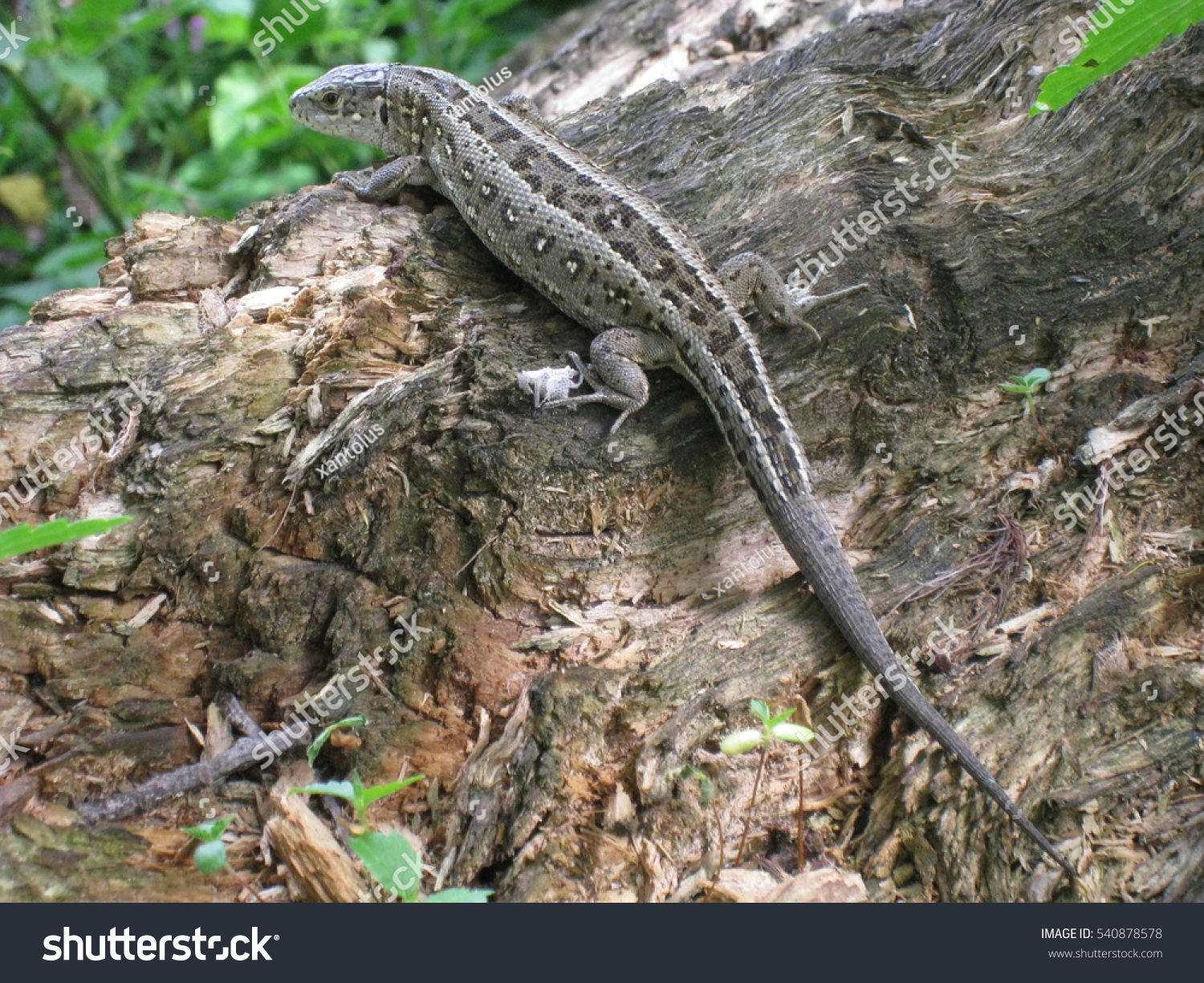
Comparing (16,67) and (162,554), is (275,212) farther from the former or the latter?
(16,67)

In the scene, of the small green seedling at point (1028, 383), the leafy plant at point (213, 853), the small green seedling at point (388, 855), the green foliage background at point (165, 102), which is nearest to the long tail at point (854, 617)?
the small green seedling at point (1028, 383)

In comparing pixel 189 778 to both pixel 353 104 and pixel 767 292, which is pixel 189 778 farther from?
pixel 353 104

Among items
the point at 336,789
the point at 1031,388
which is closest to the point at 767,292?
the point at 1031,388

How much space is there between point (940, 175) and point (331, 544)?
380 cm

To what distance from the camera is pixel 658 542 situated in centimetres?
425

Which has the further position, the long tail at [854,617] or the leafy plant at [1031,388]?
the leafy plant at [1031,388]

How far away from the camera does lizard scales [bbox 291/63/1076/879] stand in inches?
156

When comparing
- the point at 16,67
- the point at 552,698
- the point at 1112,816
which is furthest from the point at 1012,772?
the point at 16,67

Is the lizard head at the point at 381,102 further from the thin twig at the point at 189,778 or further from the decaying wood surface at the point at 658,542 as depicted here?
the thin twig at the point at 189,778

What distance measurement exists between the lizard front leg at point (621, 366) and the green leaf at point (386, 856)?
2.17 m

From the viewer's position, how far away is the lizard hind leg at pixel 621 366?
4430 millimetres

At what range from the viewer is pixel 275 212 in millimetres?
5328

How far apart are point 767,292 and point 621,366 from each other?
86 cm

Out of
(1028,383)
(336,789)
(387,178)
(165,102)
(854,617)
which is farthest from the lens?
(165,102)
